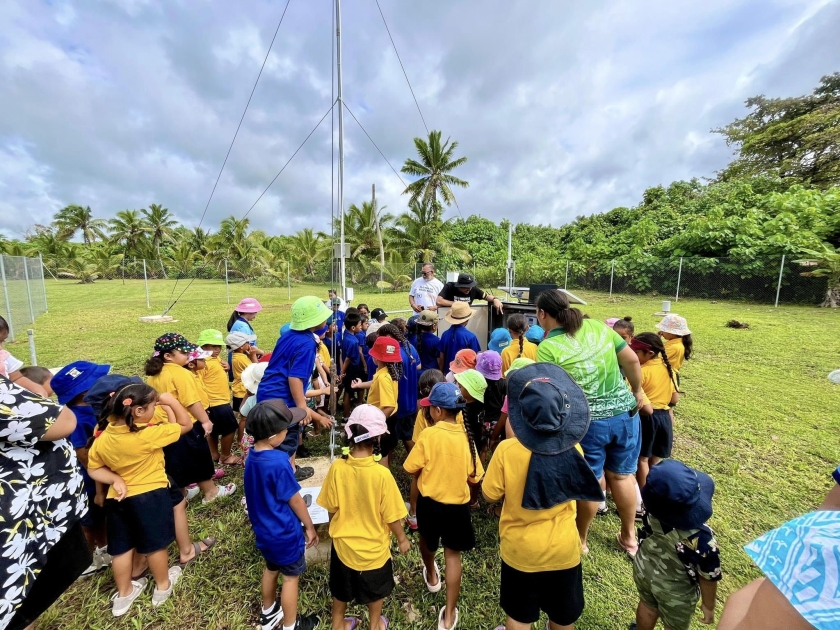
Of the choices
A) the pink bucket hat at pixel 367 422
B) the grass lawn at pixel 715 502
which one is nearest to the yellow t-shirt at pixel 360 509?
the pink bucket hat at pixel 367 422

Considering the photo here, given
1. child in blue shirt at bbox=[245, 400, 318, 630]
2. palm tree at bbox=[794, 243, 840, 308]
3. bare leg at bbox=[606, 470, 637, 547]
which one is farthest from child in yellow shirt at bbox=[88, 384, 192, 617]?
palm tree at bbox=[794, 243, 840, 308]

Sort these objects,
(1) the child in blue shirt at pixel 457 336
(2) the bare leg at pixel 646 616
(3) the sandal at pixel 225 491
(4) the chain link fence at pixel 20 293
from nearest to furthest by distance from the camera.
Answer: (2) the bare leg at pixel 646 616, (3) the sandal at pixel 225 491, (1) the child in blue shirt at pixel 457 336, (4) the chain link fence at pixel 20 293

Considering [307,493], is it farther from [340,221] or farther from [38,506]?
[340,221]

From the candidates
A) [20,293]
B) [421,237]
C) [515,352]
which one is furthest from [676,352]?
[421,237]

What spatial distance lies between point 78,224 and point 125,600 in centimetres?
5640

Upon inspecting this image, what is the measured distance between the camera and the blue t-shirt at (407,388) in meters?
3.40

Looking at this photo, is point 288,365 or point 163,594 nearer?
point 163,594

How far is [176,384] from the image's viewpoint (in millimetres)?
2791

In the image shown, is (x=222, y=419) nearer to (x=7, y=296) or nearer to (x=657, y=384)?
(x=657, y=384)

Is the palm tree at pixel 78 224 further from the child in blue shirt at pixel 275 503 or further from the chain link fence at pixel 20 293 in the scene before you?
the child in blue shirt at pixel 275 503

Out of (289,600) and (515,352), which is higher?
(515,352)

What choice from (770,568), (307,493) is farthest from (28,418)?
(770,568)

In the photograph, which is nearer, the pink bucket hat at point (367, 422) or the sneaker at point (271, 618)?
the pink bucket hat at point (367, 422)

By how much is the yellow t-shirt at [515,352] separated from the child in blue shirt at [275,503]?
7.61 feet
